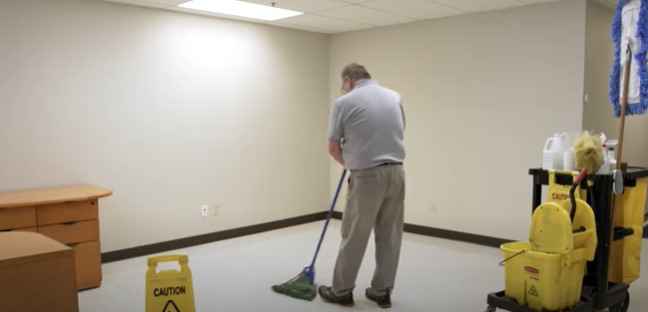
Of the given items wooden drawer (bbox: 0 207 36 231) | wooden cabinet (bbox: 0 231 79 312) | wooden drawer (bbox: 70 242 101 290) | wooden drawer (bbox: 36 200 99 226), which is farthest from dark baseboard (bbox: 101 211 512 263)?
wooden cabinet (bbox: 0 231 79 312)

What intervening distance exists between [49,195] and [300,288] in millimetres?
1859

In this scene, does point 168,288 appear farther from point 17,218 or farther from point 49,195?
point 49,195

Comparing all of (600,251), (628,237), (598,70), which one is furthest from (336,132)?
(598,70)

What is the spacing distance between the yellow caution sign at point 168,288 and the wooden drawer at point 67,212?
1.58m

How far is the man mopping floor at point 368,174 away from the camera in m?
3.17

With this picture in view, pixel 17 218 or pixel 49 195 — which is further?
pixel 49 195

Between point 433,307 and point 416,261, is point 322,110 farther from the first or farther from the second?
point 433,307

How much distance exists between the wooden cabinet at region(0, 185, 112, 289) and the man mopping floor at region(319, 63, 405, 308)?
1.73 metres

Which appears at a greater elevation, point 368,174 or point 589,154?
point 589,154

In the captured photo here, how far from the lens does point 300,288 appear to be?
3.56 m

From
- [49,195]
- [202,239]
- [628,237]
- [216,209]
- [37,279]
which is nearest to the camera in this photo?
[37,279]

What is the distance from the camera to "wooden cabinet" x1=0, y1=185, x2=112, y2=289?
136 inches

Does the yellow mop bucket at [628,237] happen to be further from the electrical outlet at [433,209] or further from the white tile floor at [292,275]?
the electrical outlet at [433,209]

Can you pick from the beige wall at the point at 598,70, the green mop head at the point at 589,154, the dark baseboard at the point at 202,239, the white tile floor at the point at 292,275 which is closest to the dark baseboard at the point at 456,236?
the white tile floor at the point at 292,275
